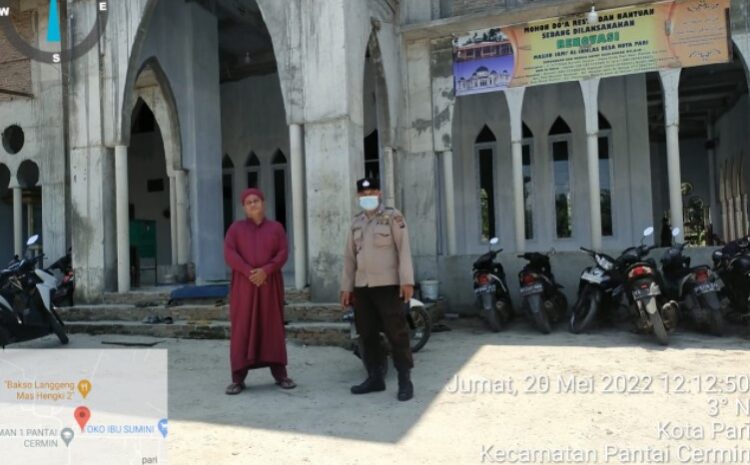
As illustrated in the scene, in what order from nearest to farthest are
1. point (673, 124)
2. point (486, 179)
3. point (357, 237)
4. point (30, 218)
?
point (357, 237) → point (673, 124) → point (486, 179) → point (30, 218)

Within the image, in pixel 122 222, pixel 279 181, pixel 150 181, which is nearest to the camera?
pixel 122 222

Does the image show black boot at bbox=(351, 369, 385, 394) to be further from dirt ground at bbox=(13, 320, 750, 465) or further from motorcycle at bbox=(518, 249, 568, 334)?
motorcycle at bbox=(518, 249, 568, 334)

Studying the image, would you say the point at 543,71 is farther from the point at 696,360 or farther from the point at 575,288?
the point at 696,360

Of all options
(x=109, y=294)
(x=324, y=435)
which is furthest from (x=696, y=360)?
(x=109, y=294)

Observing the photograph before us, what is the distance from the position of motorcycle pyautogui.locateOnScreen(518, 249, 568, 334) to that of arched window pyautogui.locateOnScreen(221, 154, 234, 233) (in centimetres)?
731

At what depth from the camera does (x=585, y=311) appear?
21.4ft

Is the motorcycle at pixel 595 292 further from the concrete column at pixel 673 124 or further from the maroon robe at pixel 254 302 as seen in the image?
the maroon robe at pixel 254 302

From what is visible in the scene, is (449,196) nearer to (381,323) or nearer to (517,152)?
(517,152)

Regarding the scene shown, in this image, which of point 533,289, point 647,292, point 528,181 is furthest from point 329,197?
point 528,181

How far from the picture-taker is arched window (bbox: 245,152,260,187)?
1220 centimetres

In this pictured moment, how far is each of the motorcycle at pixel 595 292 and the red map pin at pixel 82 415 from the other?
16.8 ft

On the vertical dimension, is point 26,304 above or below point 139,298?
above

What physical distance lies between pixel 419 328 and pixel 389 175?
3.54m

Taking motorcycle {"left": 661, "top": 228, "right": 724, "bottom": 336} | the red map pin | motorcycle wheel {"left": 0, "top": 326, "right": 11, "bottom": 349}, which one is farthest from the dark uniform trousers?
motorcycle wheel {"left": 0, "top": 326, "right": 11, "bottom": 349}
